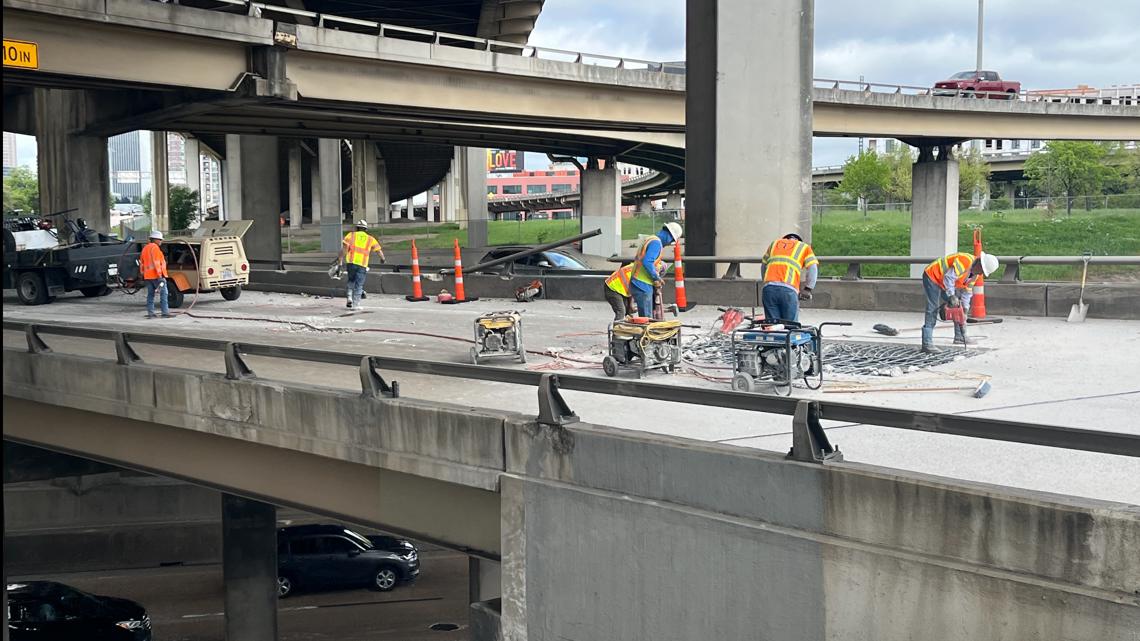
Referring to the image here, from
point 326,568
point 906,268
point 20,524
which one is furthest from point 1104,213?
point 20,524

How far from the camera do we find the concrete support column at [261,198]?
5197 centimetres

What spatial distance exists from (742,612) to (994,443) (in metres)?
2.93

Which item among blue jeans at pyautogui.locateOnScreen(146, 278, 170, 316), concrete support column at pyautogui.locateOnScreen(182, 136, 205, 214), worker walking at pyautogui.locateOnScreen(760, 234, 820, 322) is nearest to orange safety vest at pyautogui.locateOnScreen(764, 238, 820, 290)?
worker walking at pyautogui.locateOnScreen(760, 234, 820, 322)

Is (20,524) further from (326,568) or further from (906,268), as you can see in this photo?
(906,268)

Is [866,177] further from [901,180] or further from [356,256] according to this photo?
[356,256]

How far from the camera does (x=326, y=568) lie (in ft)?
79.4

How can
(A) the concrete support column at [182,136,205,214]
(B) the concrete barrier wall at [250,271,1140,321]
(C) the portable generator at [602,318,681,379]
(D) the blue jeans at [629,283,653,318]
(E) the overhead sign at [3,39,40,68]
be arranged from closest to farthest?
(C) the portable generator at [602,318,681,379]
(D) the blue jeans at [629,283,653,318]
(B) the concrete barrier wall at [250,271,1140,321]
(E) the overhead sign at [3,39,40,68]
(A) the concrete support column at [182,136,205,214]

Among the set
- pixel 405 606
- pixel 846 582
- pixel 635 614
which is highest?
pixel 846 582

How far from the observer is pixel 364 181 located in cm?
9100

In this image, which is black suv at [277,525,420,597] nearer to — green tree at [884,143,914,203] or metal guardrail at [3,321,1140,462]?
metal guardrail at [3,321,1140,462]

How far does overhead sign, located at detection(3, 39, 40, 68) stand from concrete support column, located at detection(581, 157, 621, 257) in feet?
135

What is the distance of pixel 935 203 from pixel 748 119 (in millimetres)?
41266

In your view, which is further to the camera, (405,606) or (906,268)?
(906,268)

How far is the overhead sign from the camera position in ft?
87.4
